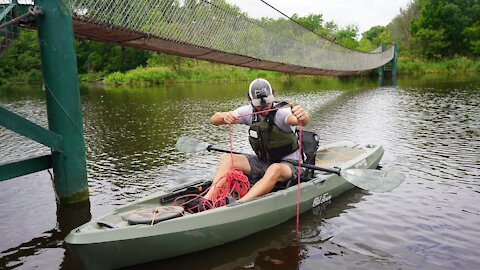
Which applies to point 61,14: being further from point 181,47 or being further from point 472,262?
point 472,262

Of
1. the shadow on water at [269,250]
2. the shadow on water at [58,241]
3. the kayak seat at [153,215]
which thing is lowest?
the shadow on water at [269,250]

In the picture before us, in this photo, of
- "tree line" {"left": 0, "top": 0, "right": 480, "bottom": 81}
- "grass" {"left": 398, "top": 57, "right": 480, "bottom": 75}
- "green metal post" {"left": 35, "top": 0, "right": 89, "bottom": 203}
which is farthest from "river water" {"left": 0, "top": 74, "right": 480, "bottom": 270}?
"grass" {"left": 398, "top": 57, "right": 480, "bottom": 75}

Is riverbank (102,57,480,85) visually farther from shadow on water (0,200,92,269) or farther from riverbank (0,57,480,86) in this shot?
shadow on water (0,200,92,269)

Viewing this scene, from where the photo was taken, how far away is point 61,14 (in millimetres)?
5285

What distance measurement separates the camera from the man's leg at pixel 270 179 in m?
4.94

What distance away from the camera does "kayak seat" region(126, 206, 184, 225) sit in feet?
13.3

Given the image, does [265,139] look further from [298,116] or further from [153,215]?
[153,215]

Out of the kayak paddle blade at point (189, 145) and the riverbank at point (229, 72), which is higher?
the riverbank at point (229, 72)

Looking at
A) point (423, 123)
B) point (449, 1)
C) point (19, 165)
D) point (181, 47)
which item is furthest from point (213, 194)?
point (449, 1)

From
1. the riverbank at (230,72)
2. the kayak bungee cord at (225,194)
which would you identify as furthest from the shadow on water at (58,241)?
the riverbank at (230,72)

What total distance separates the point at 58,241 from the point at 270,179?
2.56m

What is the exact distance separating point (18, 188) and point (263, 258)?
464 cm

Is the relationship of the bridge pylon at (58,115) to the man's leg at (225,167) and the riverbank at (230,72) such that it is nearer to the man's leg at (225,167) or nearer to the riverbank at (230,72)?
the man's leg at (225,167)

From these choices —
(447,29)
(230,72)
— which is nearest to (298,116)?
(230,72)
